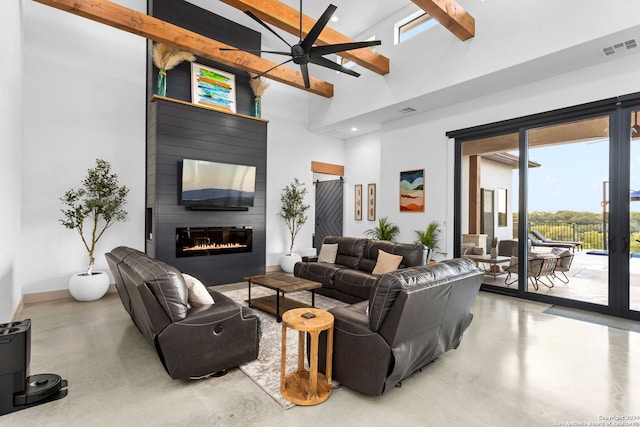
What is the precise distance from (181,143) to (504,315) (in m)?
5.54

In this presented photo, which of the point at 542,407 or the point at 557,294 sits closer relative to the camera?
the point at 542,407

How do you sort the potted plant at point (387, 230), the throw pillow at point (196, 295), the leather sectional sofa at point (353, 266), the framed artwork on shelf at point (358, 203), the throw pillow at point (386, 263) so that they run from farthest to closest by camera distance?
the framed artwork on shelf at point (358, 203), the potted plant at point (387, 230), the throw pillow at point (386, 263), the leather sectional sofa at point (353, 266), the throw pillow at point (196, 295)

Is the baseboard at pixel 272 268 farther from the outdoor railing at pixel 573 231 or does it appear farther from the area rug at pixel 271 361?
the outdoor railing at pixel 573 231

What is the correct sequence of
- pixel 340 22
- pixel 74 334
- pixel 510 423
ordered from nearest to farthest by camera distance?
pixel 510 423, pixel 74 334, pixel 340 22

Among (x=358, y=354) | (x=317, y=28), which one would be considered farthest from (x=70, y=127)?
(x=358, y=354)

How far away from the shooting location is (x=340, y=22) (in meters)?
6.13

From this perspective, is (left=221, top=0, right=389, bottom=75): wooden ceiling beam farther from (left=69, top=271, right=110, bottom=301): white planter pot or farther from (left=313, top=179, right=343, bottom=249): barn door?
(left=69, top=271, right=110, bottom=301): white planter pot

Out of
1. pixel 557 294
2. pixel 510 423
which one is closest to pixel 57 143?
pixel 510 423

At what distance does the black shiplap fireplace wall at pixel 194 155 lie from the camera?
17.2 ft

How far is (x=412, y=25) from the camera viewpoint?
19.3 feet

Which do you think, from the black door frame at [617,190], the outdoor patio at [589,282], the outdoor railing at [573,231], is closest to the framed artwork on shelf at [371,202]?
the outdoor patio at [589,282]

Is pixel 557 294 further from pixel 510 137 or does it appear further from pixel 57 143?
pixel 57 143

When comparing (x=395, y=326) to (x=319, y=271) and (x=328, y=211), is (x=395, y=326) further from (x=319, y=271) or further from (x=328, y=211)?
(x=328, y=211)

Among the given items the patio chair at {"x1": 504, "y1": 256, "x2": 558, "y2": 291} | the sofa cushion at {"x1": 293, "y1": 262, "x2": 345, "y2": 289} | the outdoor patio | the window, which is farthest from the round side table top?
the window
